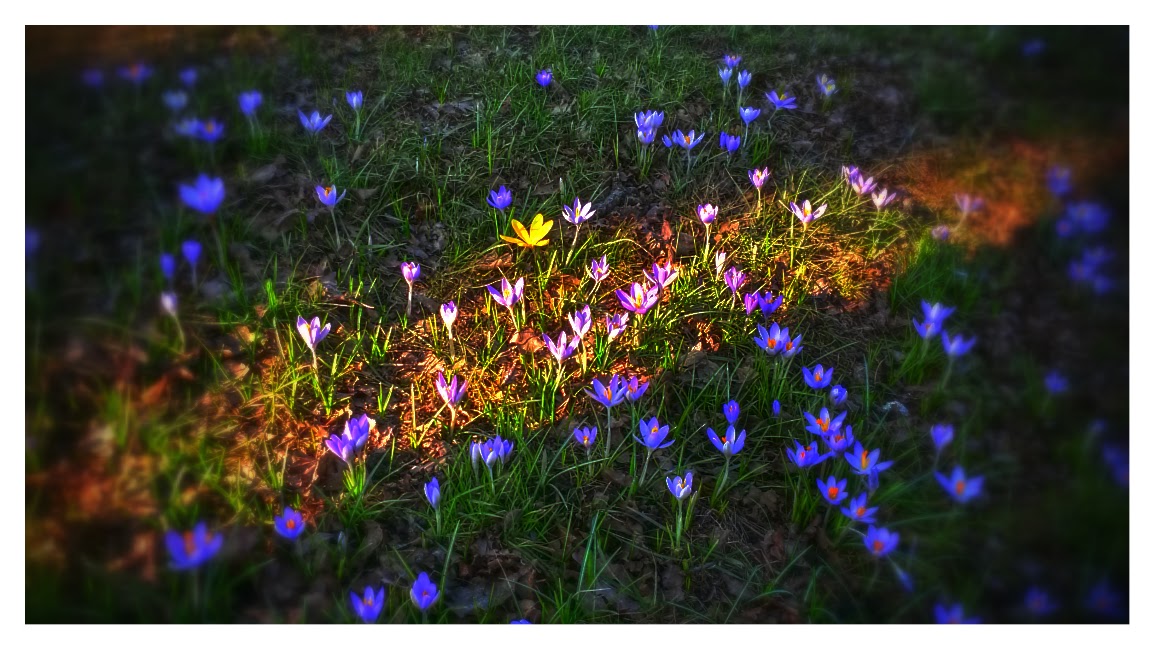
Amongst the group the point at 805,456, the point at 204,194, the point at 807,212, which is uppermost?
the point at 807,212

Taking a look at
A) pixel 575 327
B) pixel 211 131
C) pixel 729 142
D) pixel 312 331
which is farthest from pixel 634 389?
pixel 211 131

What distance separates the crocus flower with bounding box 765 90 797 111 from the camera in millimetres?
1767

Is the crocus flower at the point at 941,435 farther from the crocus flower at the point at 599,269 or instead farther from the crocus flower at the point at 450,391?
the crocus flower at the point at 450,391

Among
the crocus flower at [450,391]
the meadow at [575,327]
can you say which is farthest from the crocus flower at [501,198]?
the crocus flower at [450,391]

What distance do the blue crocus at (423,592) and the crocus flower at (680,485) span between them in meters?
0.44

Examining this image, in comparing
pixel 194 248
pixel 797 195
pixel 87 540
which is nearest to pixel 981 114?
pixel 797 195

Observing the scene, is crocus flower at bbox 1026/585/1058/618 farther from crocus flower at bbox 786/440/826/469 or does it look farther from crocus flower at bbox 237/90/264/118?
crocus flower at bbox 237/90/264/118

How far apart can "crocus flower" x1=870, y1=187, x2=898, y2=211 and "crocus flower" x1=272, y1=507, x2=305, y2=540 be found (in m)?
1.43

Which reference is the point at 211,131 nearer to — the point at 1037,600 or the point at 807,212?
the point at 807,212

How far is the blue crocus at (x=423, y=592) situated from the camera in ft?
3.64

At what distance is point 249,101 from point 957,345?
1.60 metres

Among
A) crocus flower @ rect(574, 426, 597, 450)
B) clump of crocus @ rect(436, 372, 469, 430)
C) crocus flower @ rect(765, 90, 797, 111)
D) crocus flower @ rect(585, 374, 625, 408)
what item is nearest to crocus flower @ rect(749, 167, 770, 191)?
crocus flower @ rect(765, 90, 797, 111)

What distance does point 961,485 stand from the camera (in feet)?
4.19
